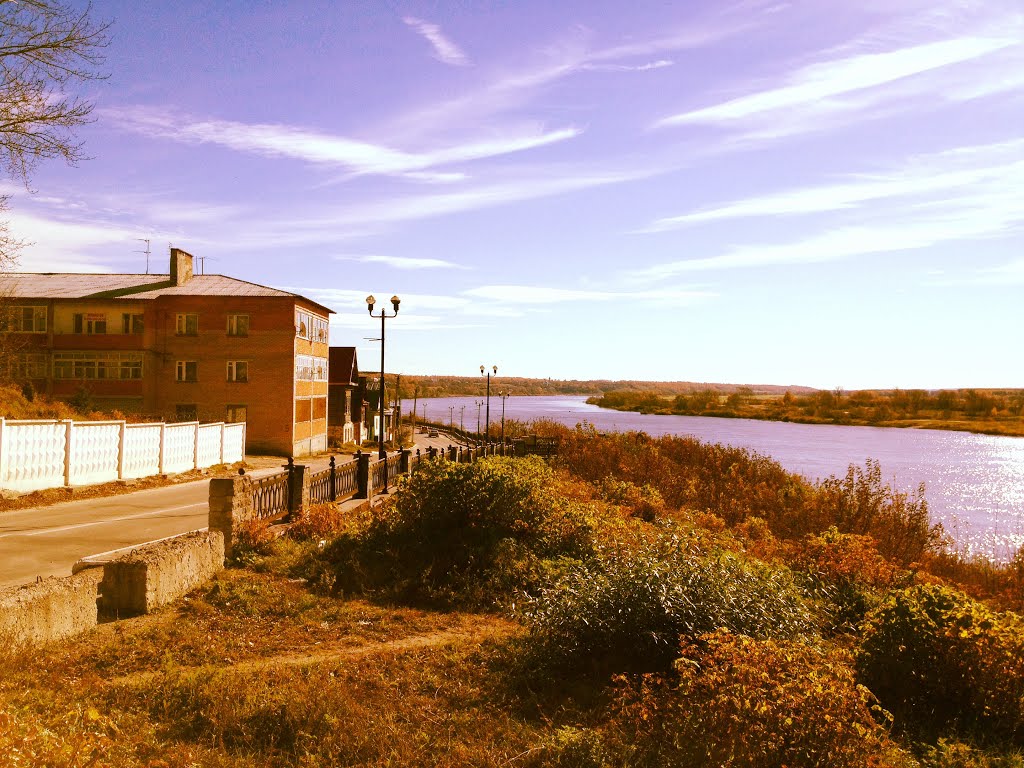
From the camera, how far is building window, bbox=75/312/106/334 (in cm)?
3819

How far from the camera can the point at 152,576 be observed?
777cm

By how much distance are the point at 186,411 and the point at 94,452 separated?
20.8 metres

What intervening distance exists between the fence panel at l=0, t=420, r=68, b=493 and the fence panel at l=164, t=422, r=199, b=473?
5.15m

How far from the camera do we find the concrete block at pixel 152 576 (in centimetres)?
762

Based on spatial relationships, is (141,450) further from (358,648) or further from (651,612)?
(651,612)

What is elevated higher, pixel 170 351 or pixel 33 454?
pixel 170 351

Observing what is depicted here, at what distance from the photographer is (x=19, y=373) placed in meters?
37.6

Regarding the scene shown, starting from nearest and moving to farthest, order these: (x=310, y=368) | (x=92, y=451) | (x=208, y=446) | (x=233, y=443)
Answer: (x=92, y=451) → (x=208, y=446) → (x=233, y=443) → (x=310, y=368)

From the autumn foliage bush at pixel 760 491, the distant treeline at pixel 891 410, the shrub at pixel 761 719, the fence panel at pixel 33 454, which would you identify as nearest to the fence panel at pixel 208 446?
the fence panel at pixel 33 454

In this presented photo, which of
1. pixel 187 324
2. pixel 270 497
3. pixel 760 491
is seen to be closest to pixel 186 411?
pixel 187 324

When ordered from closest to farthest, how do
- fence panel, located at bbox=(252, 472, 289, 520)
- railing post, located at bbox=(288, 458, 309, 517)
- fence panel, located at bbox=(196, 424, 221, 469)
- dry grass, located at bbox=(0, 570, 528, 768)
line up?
dry grass, located at bbox=(0, 570, 528, 768) → fence panel, located at bbox=(252, 472, 289, 520) → railing post, located at bbox=(288, 458, 309, 517) → fence panel, located at bbox=(196, 424, 221, 469)

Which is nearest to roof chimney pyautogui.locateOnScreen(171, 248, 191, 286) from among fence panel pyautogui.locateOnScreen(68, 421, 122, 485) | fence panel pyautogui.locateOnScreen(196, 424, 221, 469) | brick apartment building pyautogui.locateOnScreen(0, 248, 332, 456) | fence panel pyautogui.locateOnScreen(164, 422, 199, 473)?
brick apartment building pyautogui.locateOnScreen(0, 248, 332, 456)

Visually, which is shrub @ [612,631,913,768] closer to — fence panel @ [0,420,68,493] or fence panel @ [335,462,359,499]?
fence panel @ [335,462,359,499]

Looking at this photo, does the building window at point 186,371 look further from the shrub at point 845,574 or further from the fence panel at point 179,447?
the shrub at point 845,574
